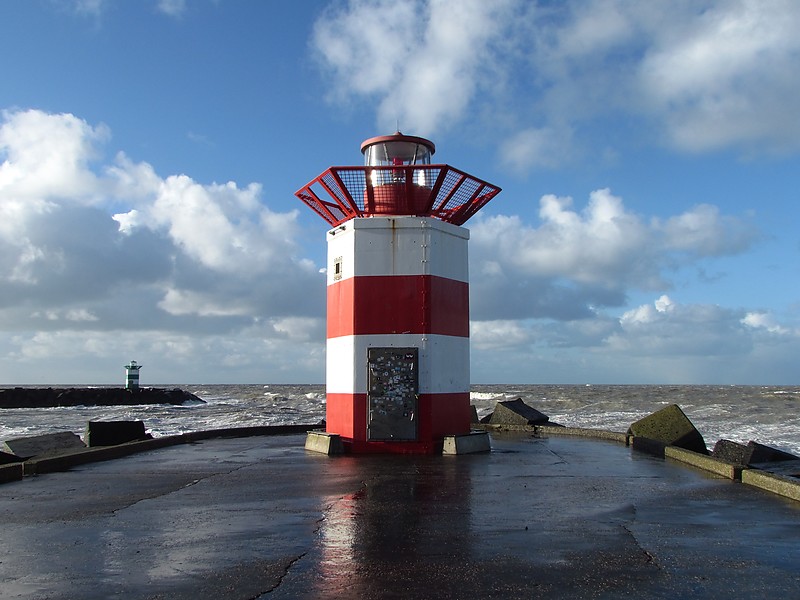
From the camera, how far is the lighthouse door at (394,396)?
11.7 m

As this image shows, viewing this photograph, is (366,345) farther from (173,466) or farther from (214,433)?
(214,433)

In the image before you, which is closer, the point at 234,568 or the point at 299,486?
the point at 234,568

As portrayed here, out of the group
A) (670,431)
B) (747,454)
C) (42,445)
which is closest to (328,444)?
(42,445)

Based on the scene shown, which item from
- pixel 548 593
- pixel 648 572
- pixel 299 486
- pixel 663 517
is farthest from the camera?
pixel 299 486

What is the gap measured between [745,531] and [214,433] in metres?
12.1

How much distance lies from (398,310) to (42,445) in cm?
684

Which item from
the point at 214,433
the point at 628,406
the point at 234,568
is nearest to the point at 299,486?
the point at 234,568

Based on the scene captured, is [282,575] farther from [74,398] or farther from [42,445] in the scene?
[74,398]

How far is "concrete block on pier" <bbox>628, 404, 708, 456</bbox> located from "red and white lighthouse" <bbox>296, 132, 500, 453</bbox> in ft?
12.0

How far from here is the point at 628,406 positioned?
196 ft

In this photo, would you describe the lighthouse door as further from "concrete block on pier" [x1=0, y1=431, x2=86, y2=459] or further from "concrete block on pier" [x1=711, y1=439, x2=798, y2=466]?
"concrete block on pier" [x1=711, y1=439, x2=798, y2=466]

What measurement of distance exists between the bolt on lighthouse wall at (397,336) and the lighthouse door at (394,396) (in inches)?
0.7

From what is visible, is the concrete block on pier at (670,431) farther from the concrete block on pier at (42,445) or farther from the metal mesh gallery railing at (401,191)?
the concrete block on pier at (42,445)

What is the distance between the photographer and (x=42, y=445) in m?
12.6
